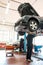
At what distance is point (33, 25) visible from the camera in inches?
227

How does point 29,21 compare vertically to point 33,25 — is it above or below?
above

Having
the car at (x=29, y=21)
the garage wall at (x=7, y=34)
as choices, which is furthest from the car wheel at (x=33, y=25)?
the garage wall at (x=7, y=34)

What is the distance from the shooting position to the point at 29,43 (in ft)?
17.2

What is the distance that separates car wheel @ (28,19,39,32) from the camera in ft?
18.5

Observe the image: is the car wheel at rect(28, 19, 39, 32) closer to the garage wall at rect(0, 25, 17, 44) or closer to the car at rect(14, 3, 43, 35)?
the car at rect(14, 3, 43, 35)

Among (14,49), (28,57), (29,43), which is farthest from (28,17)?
(14,49)

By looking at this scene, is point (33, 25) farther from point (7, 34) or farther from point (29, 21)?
point (7, 34)

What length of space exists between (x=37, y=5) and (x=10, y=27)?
11.1 m

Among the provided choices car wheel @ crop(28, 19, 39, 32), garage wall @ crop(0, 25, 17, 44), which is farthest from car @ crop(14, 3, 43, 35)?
garage wall @ crop(0, 25, 17, 44)

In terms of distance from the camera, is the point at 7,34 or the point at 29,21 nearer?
the point at 29,21

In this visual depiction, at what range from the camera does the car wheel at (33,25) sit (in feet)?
18.5

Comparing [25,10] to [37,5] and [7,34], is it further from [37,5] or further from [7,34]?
[7,34]

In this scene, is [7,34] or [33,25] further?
[7,34]

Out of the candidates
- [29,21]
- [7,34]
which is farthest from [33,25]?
[7,34]
